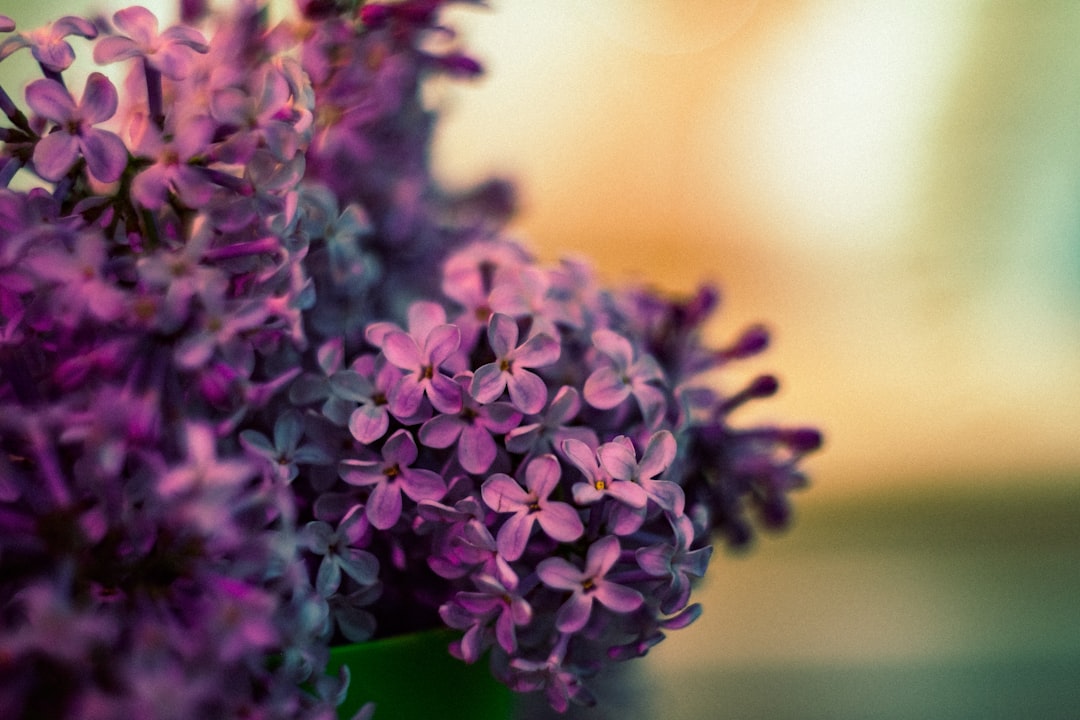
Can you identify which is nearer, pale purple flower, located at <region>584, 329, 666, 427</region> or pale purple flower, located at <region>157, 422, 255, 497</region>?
pale purple flower, located at <region>157, 422, 255, 497</region>

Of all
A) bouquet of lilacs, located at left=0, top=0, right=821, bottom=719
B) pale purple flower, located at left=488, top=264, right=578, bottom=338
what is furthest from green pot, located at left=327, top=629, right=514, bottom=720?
pale purple flower, located at left=488, top=264, right=578, bottom=338

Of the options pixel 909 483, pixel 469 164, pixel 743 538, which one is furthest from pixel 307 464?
pixel 909 483

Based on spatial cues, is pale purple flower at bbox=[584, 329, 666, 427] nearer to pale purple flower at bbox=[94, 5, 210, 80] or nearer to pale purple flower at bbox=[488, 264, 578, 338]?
pale purple flower at bbox=[488, 264, 578, 338]

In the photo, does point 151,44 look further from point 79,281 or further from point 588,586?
point 588,586

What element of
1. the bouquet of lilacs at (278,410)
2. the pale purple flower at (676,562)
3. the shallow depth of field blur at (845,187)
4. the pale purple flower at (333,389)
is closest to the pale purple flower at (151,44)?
the bouquet of lilacs at (278,410)

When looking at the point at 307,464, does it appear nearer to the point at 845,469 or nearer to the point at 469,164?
the point at 469,164

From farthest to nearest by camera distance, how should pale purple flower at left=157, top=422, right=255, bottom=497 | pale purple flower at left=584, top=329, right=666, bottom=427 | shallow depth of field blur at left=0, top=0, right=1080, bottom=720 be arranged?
shallow depth of field blur at left=0, top=0, right=1080, bottom=720 < pale purple flower at left=584, top=329, right=666, bottom=427 < pale purple flower at left=157, top=422, right=255, bottom=497

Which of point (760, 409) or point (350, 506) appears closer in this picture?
point (350, 506)

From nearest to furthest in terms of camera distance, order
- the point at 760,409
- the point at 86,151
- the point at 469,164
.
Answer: the point at 86,151
the point at 469,164
the point at 760,409
